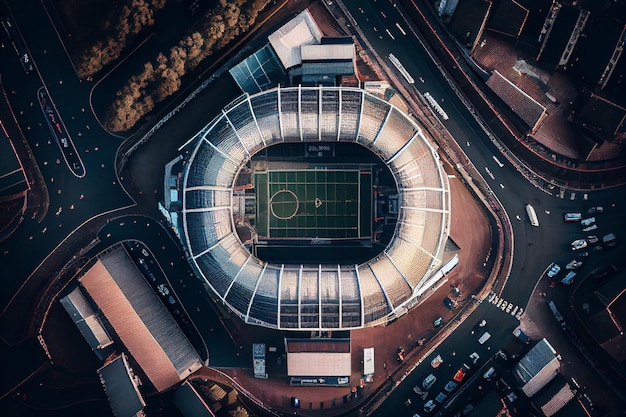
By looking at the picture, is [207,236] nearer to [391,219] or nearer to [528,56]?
[391,219]

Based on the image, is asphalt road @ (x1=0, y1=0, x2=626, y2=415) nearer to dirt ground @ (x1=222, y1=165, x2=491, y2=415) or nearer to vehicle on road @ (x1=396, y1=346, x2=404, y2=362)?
dirt ground @ (x1=222, y1=165, x2=491, y2=415)

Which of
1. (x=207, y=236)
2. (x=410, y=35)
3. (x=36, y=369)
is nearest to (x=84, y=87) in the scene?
(x=207, y=236)

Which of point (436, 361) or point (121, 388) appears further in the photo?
point (436, 361)

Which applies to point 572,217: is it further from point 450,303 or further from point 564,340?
point 450,303

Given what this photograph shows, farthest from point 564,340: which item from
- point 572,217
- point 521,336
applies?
point 572,217

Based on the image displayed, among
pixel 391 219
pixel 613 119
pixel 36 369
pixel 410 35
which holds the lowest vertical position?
pixel 36 369

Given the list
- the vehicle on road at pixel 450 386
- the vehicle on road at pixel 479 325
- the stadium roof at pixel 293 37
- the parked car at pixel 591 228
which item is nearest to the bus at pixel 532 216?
the parked car at pixel 591 228

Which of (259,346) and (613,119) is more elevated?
(613,119)
